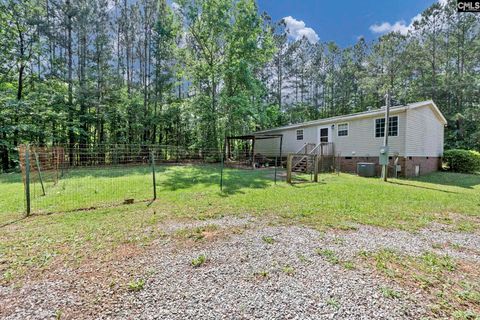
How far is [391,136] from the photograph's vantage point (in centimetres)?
1162

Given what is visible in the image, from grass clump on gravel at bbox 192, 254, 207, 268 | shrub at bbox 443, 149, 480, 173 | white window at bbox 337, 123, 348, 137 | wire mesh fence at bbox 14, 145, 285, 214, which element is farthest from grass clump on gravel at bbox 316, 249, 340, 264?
shrub at bbox 443, 149, 480, 173

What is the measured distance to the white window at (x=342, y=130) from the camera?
1358 centimetres

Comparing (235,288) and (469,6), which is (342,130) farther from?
(235,288)

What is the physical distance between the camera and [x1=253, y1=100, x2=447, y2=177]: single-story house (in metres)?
11.3

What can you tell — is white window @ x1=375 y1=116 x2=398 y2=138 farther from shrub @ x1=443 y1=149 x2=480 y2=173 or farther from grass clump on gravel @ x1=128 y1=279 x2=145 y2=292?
grass clump on gravel @ x1=128 y1=279 x2=145 y2=292

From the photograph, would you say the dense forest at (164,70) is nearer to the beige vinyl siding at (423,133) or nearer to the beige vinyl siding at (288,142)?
the beige vinyl siding at (288,142)

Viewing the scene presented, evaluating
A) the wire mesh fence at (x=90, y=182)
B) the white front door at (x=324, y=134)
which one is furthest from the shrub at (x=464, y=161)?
the wire mesh fence at (x=90, y=182)

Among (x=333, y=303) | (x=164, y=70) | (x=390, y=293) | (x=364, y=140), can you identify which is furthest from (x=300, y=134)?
(x=333, y=303)

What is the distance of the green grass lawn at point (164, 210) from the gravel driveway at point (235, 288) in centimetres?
74

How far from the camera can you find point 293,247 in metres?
3.41

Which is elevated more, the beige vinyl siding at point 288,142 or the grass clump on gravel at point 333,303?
the beige vinyl siding at point 288,142

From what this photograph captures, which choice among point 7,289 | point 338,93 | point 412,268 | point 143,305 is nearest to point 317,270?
point 412,268

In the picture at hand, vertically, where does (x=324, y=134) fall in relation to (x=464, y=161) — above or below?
above

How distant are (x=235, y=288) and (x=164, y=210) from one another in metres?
3.46
